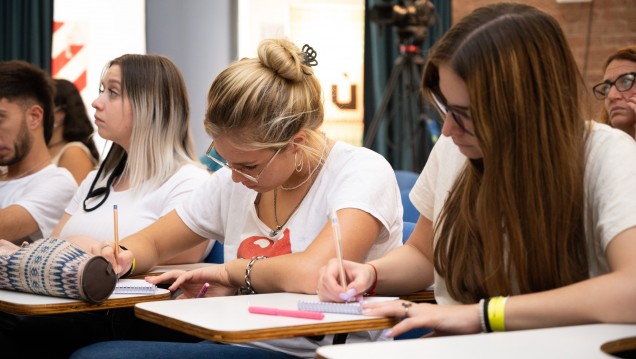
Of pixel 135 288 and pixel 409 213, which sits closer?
pixel 135 288

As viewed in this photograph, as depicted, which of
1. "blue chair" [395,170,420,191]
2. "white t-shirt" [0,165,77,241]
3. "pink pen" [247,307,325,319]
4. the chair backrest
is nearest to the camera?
"pink pen" [247,307,325,319]

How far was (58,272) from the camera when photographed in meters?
1.86

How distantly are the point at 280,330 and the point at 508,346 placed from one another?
1.20 ft

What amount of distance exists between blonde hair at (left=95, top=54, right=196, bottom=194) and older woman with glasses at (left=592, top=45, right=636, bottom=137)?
48.8 inches

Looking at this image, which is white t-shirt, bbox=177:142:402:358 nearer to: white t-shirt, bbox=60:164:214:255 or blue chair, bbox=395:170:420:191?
white t-shirt, bbox=60:164:214:255

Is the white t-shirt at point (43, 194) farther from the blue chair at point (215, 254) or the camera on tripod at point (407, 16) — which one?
the camera on tripod at point (407, 16)

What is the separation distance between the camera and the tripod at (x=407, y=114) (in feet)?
17.0

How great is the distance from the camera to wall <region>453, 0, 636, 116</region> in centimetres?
543

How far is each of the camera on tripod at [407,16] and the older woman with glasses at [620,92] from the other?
2415 mm

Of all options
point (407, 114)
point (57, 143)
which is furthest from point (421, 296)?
point (407, 114)

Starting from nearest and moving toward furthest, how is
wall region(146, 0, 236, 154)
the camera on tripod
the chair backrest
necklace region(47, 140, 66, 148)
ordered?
the chair backrest < necklace region(47, 140, 66, 148) < the camera on tripod < wall region(146, 0, 236, 154)

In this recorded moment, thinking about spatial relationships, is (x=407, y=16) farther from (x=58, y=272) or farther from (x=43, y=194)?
(x=58, y=272)

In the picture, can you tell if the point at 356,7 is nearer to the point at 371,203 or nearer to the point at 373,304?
the point at 371,203

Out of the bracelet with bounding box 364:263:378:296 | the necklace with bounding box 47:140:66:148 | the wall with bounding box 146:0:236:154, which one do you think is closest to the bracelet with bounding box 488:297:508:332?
the bracelet with bounding box 364:263:378:296
